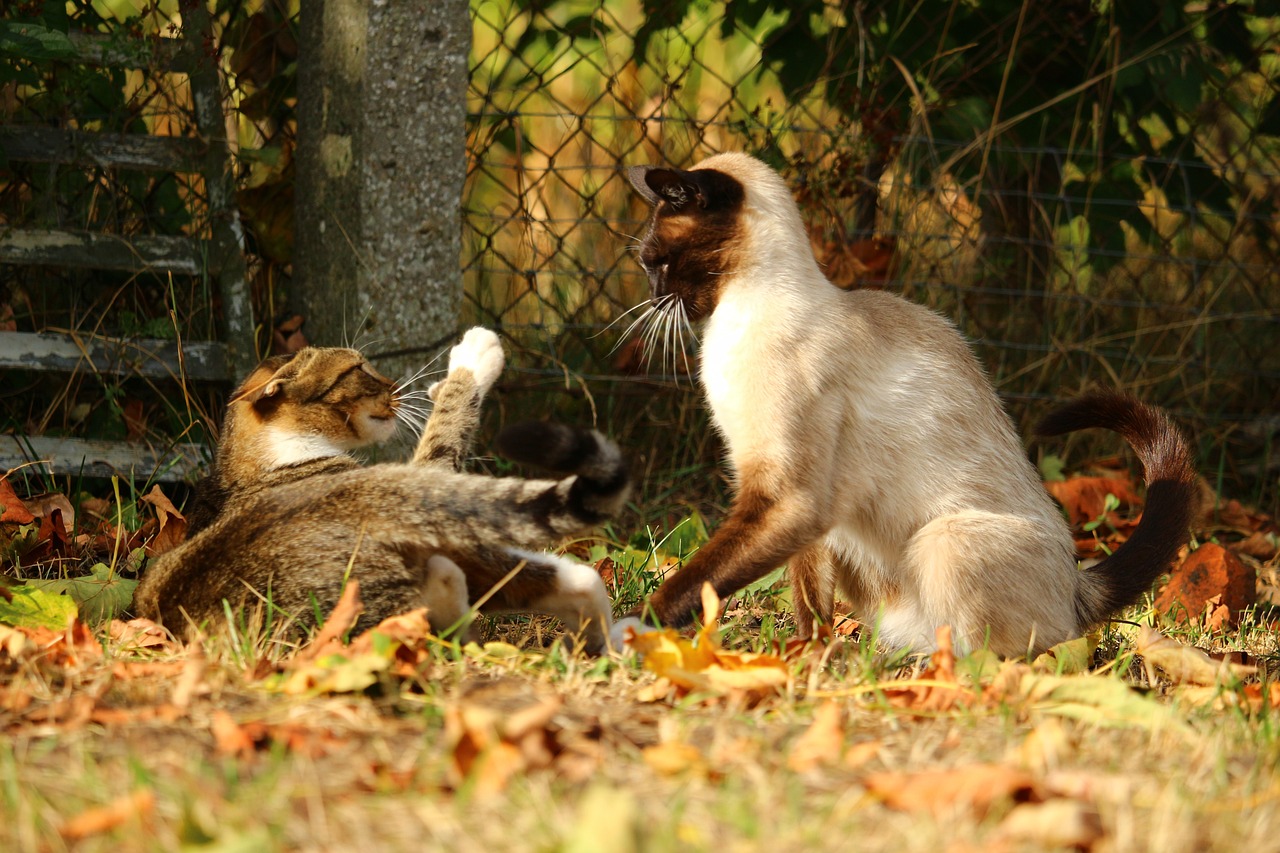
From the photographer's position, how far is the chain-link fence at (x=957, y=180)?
462cm

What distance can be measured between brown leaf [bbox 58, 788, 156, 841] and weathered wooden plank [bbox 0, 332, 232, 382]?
2416 millimetres

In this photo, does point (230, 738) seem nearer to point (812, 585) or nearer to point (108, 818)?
point (108, 818)

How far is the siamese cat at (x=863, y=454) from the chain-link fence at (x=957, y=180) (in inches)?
52.2

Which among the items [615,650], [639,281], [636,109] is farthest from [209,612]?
[636,109]

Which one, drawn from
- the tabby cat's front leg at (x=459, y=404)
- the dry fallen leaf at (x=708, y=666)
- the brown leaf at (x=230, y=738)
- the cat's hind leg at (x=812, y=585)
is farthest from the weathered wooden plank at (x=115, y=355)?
the brown leaf at (x=230, y=738)

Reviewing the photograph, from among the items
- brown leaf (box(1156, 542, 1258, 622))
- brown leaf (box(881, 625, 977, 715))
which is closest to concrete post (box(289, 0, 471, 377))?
brown leaf (box(881, 625, 977, 715))

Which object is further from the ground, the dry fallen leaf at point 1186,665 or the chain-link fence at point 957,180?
the chain-link fence at point 957,180

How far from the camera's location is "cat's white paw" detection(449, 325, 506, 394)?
3.19 metres

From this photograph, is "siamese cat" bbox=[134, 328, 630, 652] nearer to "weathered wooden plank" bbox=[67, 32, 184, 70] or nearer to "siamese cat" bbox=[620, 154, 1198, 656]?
"siamese cat" bbox=[620, 154, 1198, 656]

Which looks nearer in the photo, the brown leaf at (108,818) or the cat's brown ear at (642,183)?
the brown leaf at (108,818)

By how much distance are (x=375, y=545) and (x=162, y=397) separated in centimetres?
171

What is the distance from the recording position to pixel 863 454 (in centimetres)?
304

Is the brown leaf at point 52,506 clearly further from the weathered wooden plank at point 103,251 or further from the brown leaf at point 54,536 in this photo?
the weathered wooden plank at point 103,251

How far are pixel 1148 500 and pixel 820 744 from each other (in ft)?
5.25
